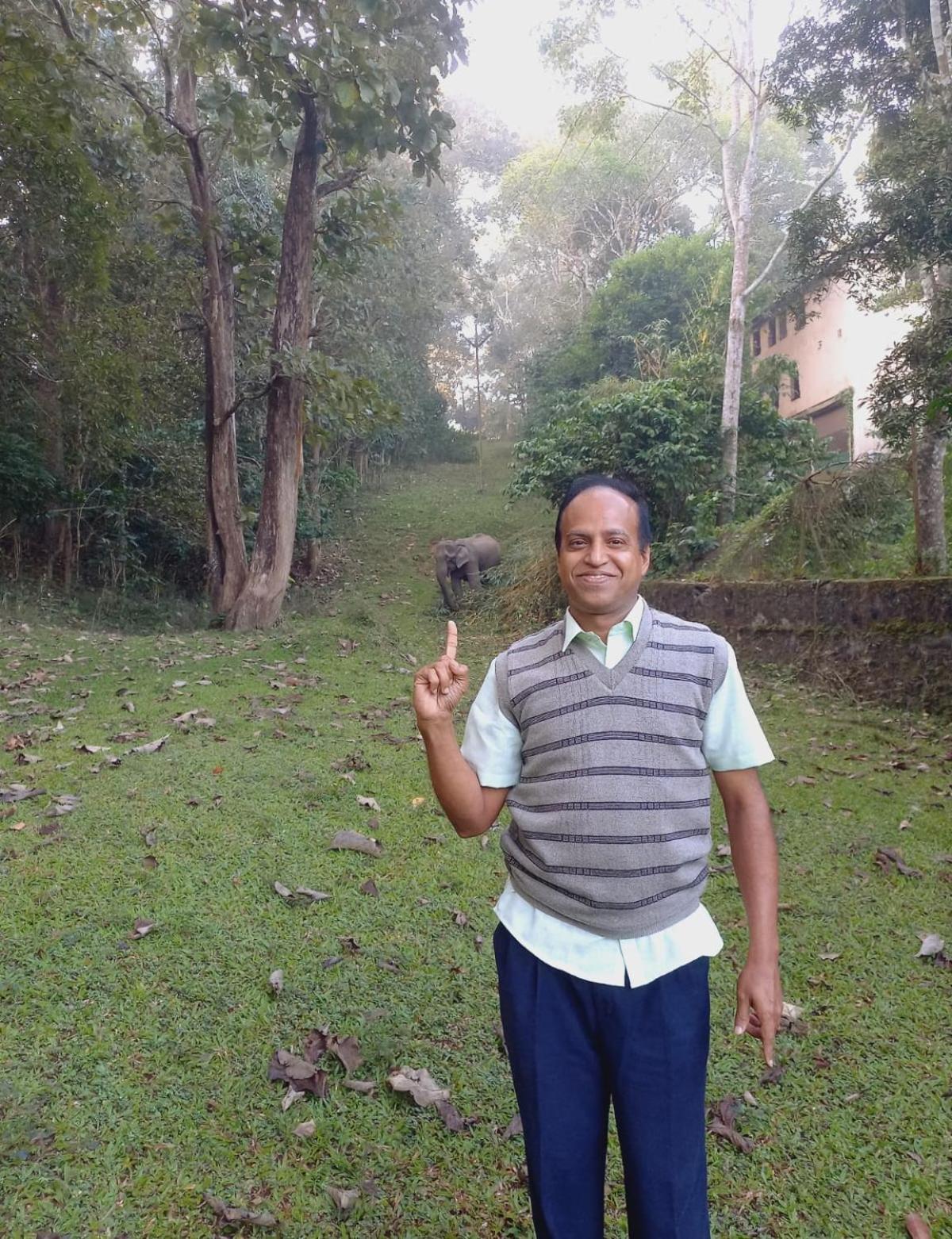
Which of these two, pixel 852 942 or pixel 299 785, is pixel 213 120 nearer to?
pixel 299 785

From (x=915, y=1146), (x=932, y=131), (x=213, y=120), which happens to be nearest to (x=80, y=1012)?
(x=915, y=1146)

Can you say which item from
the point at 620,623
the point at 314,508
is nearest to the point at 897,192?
the point at 620,623

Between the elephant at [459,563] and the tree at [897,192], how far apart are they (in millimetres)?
6148

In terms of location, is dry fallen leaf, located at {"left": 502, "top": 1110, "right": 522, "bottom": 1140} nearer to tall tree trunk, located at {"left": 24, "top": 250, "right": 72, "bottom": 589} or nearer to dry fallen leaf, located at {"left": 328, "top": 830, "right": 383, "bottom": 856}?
dry fallen leaf, located at {"left": 328, "top": 830, "right": 383, "bottom": 856}

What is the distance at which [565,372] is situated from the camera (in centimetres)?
2211

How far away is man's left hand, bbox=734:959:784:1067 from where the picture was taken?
5.35 ft

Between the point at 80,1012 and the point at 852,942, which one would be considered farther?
the point at 852,942

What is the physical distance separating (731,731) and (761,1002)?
20.2 inches

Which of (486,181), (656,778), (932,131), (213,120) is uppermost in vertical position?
(486,181)

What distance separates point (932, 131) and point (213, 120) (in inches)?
307

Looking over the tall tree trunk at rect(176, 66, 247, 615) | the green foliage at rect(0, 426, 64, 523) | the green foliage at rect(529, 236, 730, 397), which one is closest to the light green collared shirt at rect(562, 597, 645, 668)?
the tall tree trunk at rect(176, 66, 247, 615)

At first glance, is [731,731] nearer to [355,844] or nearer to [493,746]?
[493,746]

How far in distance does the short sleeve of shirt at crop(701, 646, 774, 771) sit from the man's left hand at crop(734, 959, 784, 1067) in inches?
15.2

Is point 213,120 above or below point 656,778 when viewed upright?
above
